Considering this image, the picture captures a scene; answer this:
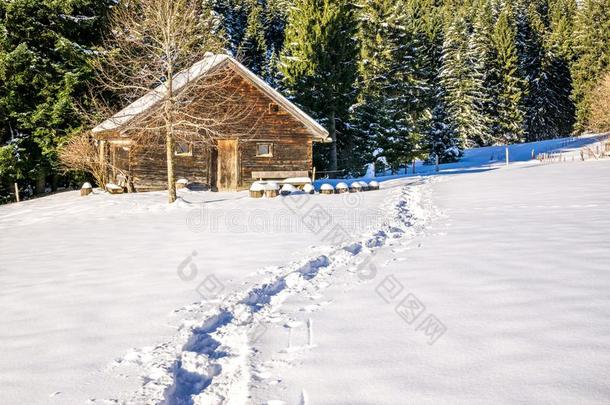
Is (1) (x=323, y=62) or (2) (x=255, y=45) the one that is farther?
(2) (x=255, y=45)

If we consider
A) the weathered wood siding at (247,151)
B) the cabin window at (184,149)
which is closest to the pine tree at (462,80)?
the weathered wood siding at (247,151)

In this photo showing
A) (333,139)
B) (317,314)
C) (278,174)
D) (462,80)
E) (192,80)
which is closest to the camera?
(317,314)

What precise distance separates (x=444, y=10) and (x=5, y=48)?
59.8m

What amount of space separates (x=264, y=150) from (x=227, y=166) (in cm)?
203

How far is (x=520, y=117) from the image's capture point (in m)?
46.9

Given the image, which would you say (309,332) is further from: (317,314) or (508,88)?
(508,88)

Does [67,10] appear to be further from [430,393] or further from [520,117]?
[520,117]

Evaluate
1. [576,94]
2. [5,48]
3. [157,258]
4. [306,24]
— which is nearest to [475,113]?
[576,94]

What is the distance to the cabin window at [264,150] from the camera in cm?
2012

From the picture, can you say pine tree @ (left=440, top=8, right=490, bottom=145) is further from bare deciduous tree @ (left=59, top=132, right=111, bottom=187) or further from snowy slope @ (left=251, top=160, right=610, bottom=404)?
snowy slope @ (left=251, top=160, right=610, bottom=404)

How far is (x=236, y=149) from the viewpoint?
19.6 meters

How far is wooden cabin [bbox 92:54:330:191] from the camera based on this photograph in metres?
18.3

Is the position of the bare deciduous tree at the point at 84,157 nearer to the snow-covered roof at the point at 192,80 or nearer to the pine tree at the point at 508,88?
the snow-covered roof at the point at 192,80

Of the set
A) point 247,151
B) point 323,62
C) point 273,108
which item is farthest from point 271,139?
point 323,62
